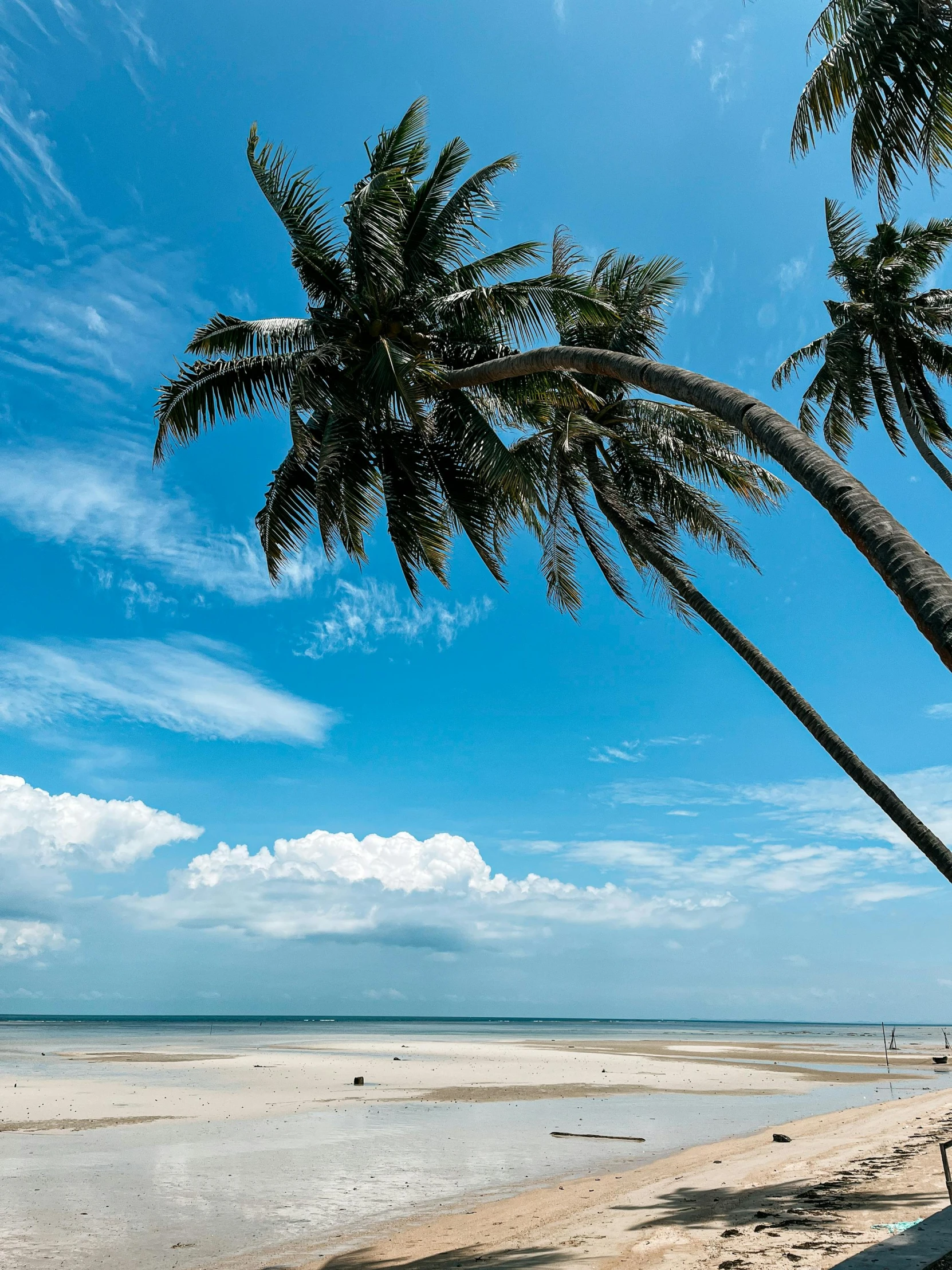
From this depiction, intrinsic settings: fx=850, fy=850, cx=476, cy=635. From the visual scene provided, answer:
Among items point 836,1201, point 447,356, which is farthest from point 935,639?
point 447,356

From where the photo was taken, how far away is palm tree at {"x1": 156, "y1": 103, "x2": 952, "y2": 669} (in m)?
9.45

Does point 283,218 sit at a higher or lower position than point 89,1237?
higher

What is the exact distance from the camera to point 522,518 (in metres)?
12.0

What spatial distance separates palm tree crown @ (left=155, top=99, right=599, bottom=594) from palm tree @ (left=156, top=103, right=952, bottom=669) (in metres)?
0.02

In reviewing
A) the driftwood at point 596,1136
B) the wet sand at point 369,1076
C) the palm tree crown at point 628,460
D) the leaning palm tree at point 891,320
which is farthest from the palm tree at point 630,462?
the wet sand at point 369,1076

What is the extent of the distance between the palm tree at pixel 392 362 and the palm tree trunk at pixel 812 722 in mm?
2440

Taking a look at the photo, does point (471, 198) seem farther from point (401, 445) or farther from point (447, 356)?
point (401, 445)

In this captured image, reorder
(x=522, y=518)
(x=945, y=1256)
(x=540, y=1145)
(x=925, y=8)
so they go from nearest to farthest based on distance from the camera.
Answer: (x=945, y=1256)
(x=925, y=8)
(x=522, y=518)
(x=540, y=1145)

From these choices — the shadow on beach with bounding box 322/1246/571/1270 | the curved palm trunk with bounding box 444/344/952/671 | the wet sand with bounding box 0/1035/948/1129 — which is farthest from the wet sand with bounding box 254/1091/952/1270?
the wet sand with bounding box 0/1035/948/1129

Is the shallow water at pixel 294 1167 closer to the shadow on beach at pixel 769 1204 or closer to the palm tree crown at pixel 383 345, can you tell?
the shadow on beach at pixel 769 1204

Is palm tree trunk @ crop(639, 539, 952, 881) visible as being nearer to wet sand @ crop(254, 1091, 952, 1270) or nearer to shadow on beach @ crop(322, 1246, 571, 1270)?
wet sand @ crop(254, 1091, 952, 1270)

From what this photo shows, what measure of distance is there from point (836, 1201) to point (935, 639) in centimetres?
732

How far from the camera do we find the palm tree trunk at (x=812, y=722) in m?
7.41

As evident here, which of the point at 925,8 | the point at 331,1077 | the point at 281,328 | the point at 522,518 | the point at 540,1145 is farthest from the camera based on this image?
the point at 331,1077
